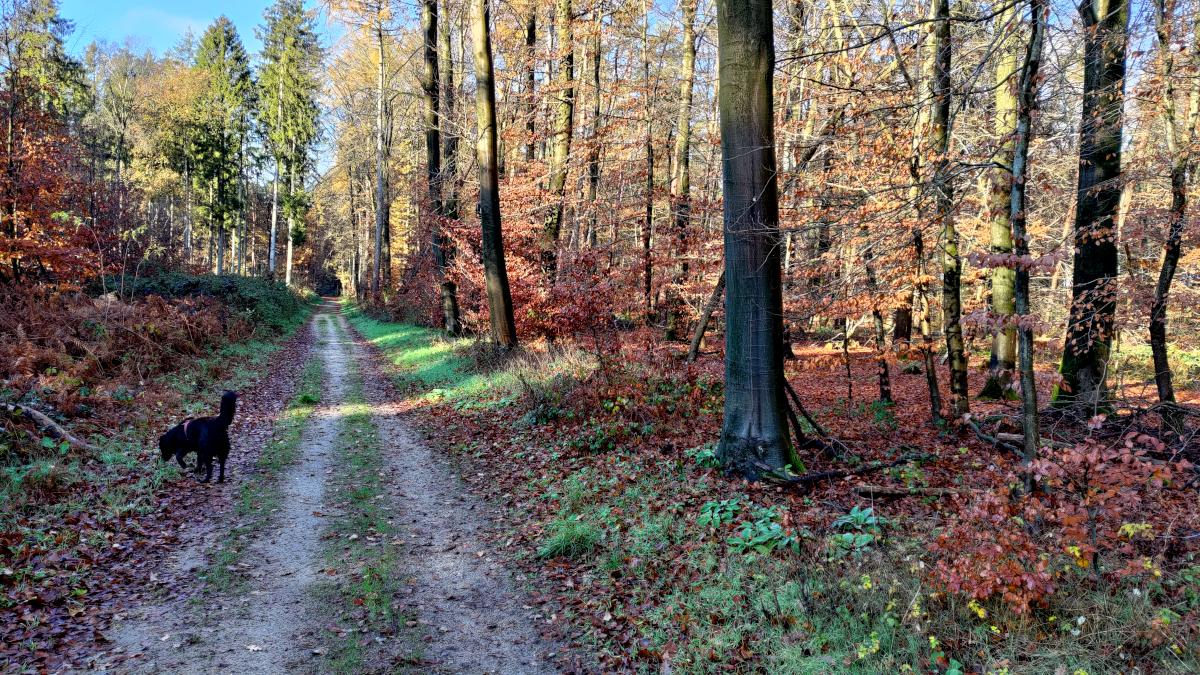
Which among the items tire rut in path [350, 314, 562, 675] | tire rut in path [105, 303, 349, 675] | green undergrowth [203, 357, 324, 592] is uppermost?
green undergrowth [203, 357, 324, 592]

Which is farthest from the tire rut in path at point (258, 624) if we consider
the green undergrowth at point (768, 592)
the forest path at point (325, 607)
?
the green undergrowth at point (768, 592)

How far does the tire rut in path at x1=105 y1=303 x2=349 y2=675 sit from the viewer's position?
3807 millimetres

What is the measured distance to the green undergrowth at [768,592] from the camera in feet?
10.4

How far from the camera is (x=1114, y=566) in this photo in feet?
11.8

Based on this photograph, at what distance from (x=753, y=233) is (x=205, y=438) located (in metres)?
6.99

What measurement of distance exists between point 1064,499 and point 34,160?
18.6m

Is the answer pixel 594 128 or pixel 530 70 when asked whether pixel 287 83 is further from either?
pixel 594 128

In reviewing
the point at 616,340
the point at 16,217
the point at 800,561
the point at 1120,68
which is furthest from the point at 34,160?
the point at 1120,68

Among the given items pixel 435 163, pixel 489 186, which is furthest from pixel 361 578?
pixel 435 163

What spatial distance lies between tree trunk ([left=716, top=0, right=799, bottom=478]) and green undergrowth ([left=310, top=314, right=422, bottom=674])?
3601mm

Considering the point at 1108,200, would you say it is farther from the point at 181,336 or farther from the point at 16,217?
the point at 16,217

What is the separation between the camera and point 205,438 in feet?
23.6

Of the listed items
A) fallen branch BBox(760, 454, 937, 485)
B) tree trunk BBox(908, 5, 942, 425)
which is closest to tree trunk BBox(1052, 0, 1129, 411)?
tree trunk BBox(908, 5, 942, 425)

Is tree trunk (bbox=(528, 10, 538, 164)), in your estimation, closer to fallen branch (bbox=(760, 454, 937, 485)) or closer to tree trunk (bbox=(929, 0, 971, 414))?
tree trunk (bbox=(929, 0, 971, 414))
